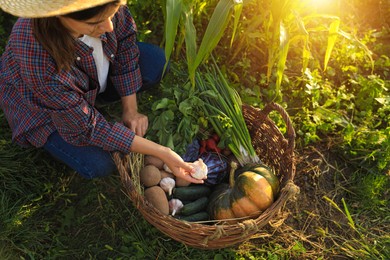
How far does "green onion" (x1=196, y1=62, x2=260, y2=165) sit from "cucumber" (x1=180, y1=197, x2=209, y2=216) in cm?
25

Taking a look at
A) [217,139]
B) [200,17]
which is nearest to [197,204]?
[217,139]

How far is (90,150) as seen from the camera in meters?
1.98

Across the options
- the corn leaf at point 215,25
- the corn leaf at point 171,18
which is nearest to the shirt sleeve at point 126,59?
the corn leaf at point 171,18

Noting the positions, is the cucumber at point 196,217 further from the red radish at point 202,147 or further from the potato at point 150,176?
the red radish at point 202,147

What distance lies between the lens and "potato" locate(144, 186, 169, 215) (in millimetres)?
1893

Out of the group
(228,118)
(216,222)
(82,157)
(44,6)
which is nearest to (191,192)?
(216,222)

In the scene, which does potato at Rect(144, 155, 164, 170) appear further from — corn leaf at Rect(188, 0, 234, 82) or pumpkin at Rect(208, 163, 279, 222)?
corn leaf at Rect(188, 0, 234, 82)

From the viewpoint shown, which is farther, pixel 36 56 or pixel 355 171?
pixel 355 171

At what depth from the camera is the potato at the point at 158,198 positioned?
6.21 feet

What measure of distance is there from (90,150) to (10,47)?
20.4 inches

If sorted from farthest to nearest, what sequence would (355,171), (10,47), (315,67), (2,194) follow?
(315,67) → (355,171) → (2,194) → (10,47)

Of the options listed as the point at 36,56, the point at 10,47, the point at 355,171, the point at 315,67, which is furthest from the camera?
the point at 315,67

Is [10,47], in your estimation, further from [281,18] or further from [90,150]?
[281,18]

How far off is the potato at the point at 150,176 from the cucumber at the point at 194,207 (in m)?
0.16
